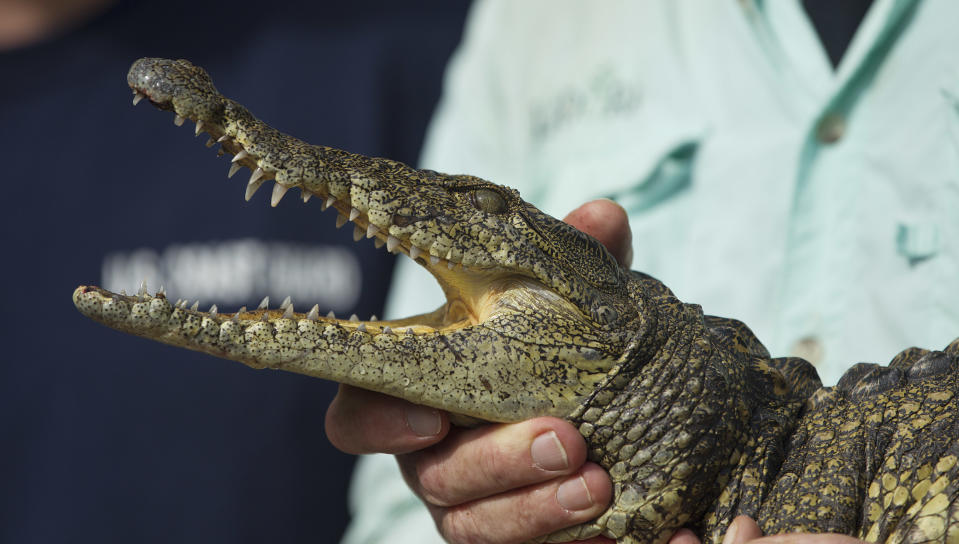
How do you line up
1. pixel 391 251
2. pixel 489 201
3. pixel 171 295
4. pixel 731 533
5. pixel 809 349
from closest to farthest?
pixel 731 533, pixel 391 251, pixel 489 201, pixel 809 349, pixel 171 295

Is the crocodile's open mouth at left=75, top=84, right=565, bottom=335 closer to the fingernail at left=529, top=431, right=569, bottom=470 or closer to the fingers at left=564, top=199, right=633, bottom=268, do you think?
the fingernail at left=529, top=431, right=569, bottom=470

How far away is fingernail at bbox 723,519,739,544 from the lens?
57.7 inches

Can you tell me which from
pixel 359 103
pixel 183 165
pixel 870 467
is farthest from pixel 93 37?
pixel 870 467

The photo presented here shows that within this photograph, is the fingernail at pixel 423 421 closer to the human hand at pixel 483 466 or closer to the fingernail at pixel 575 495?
the human hand at pixel 483 466

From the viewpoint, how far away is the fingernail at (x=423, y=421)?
1608mm

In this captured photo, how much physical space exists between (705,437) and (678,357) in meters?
0.16

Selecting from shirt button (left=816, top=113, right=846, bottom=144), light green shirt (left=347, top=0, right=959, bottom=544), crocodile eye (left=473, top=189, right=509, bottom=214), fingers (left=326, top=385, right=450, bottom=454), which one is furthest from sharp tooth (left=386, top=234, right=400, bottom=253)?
shirt button (left=816, top=113, right=846, bottom=144)

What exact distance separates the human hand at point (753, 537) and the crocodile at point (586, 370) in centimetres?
3

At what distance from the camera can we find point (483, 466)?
5.30 feet

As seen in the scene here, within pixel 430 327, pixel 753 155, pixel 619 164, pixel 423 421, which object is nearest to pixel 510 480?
pixel 423 421

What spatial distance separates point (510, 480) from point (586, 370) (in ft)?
0.90

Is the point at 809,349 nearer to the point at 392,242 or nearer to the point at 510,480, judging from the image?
the point at 510,480

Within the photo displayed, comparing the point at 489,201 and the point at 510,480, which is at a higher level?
the point at 489,201

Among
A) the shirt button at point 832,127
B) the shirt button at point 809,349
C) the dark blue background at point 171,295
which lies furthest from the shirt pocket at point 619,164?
the dark blue background at point 171,295
